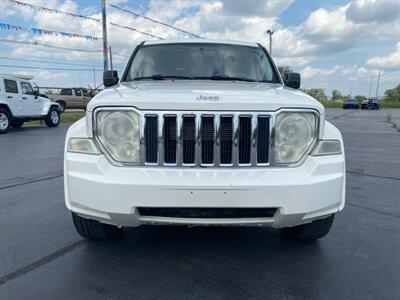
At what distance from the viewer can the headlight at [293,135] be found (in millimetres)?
2648

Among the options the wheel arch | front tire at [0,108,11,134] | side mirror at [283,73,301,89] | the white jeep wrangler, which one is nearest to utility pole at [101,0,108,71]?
the wheel arch

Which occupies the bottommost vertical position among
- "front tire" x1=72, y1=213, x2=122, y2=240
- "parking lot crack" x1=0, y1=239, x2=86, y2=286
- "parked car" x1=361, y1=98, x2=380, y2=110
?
"parked car" x1=361, y1=98, x2=380, y2=110

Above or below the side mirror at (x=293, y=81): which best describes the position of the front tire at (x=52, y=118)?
below

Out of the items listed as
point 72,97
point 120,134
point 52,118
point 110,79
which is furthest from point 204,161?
point 72,97

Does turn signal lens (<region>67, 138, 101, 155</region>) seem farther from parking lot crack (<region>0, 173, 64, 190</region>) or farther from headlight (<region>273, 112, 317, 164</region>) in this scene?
parking lot crack (<region>0, 173, 64, 190</region>)

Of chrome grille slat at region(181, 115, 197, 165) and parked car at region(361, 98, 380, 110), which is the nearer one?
chrome grille slat at region(181, 115, 197, 165)

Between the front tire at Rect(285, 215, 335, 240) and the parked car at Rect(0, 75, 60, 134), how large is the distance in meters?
13.2

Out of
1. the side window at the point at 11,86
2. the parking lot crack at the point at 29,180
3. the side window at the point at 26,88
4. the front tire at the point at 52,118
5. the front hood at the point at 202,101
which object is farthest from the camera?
the front tire at the point at 52,118

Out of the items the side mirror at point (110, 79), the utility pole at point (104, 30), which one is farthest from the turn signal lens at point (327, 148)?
the utility pole at point (104, 30)

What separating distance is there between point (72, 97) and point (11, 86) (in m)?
14.0

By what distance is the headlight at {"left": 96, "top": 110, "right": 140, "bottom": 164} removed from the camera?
2.62 meters

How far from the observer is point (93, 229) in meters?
3.09

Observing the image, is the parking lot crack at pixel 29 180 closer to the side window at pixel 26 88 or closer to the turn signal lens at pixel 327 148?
the turn signal lens at pixel 327 148

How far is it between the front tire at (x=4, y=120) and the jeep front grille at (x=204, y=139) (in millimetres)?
12960
